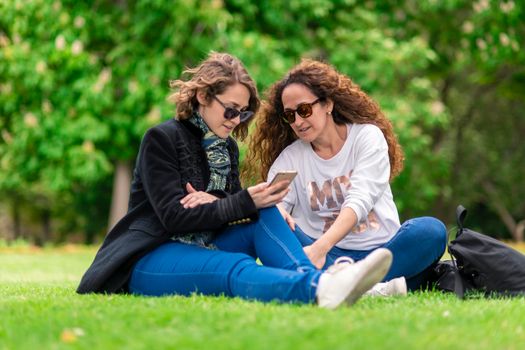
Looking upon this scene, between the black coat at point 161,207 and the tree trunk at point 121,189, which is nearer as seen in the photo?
the black coat at point 161,207

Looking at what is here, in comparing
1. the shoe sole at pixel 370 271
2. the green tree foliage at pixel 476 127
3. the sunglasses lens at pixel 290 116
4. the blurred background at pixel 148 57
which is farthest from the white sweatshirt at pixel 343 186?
the green tree foliage at pixel 476 127

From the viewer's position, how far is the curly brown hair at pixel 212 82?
16.0 feet

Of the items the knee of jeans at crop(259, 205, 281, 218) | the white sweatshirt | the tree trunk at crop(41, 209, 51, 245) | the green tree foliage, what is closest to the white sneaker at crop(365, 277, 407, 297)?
the white sweatshirt

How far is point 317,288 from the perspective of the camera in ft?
13.3

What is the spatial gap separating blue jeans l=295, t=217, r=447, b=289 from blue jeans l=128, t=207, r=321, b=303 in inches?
20.5

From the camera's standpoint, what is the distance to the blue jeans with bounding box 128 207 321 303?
4.22 meters

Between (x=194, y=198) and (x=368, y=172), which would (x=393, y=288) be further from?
(x=194, y=198)

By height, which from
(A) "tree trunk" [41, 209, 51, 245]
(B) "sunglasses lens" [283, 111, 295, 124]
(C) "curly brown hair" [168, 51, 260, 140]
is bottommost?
(A) "tree trunk" [41, 209, 51, 245]

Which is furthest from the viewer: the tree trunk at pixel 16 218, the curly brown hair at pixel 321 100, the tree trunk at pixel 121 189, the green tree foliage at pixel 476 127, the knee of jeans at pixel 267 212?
the tree trunk at pixel 16 218

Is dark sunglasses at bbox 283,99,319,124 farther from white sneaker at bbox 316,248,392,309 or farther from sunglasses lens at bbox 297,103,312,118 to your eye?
white sneaker at bbox 316,248,392,309

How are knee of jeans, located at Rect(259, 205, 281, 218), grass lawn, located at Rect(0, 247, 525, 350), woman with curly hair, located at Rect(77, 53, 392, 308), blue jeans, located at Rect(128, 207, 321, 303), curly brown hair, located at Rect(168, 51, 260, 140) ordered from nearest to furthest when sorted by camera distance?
grass lawn, located at Rect(0, 247, 525, 350)
blue jeans, located at Rect(128, 207, 321, 303)
woman with curly hair, located at Rect(77, 53, 392, 308)
knee of jeans, located at Rect(259, 205, 281, 218)
curly brown hair, located at Rect(168, 51, 260, 140)

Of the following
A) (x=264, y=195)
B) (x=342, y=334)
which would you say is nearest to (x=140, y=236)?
(x=264, y=195)

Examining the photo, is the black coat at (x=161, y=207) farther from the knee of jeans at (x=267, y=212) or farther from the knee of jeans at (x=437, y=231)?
the knee of jeans at (x=437, y=231)

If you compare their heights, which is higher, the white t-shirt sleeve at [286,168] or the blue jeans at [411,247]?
the white t-shirt sleeve at [286,168]
